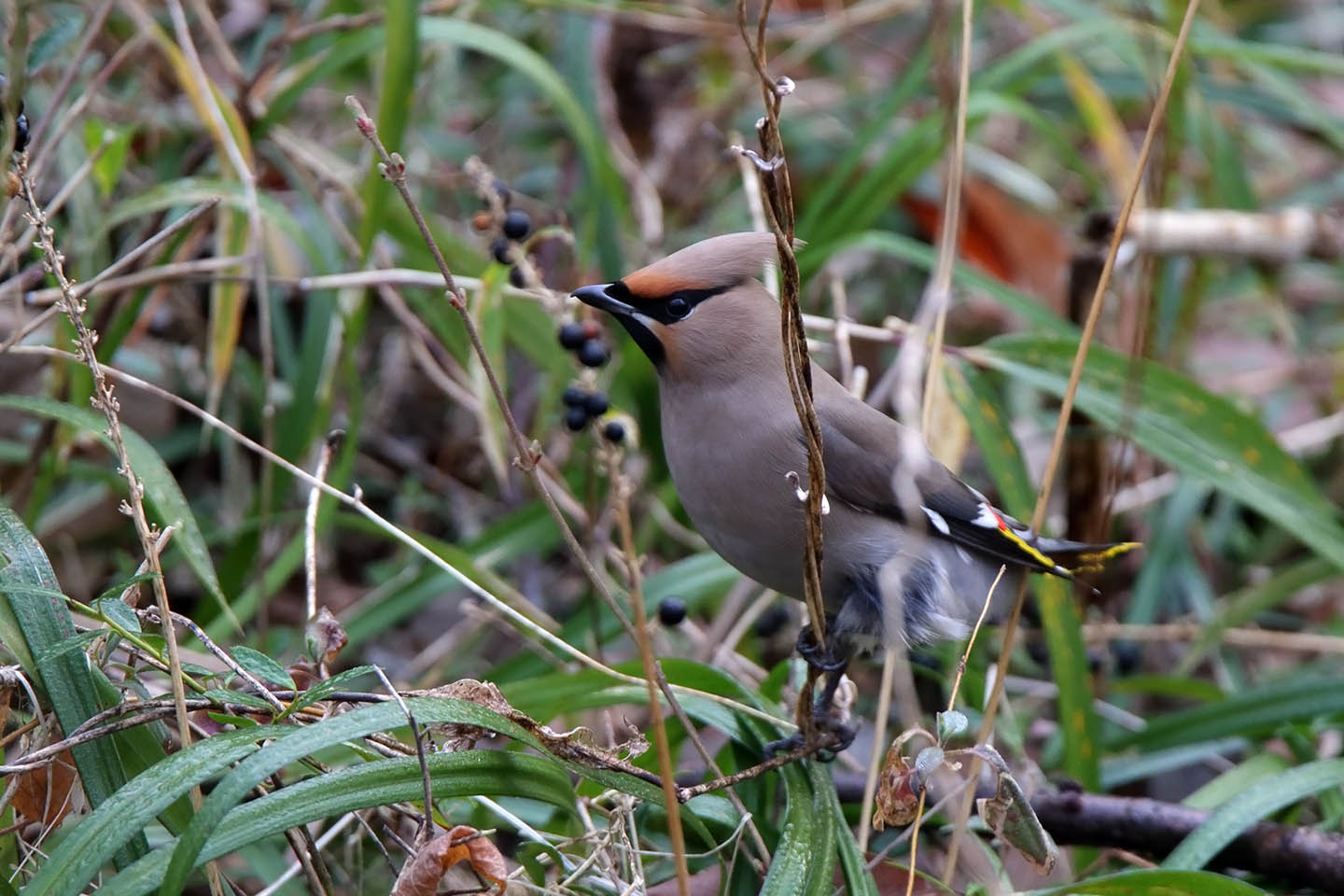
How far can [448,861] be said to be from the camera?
1.94m

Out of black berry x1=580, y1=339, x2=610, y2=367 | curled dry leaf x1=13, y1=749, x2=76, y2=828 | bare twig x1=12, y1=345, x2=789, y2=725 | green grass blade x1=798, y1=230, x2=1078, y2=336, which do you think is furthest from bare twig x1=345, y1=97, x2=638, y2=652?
green grass blade x1=798, y1=230, x2=1078, y2=336

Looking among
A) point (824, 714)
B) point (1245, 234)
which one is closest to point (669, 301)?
point (824, 714)

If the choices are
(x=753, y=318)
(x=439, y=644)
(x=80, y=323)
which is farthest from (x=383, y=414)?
(x=80, y=323)

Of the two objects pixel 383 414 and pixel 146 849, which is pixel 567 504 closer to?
pixel 383 414

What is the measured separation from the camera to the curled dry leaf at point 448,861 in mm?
1910

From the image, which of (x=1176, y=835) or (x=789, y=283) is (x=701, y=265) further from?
(x=1176, y=835)

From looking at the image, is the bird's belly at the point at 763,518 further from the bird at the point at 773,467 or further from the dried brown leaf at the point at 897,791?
the dried brown leaf at the point at 897,791

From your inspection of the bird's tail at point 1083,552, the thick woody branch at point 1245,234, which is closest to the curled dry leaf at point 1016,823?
the bird's tail at point 1083,552

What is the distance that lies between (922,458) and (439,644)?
2.03 meters

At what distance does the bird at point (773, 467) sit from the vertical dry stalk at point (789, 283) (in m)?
0.32

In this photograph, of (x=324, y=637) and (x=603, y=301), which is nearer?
(x=324, y=637)

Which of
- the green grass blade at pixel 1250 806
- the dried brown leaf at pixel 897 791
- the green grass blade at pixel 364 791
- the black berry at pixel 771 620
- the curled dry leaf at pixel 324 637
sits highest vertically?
the curled dry leaf at pixel 324 637

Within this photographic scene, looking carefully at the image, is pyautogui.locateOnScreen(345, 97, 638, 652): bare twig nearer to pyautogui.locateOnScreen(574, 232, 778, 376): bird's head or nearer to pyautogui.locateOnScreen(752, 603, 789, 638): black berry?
pyautogui.locateOnScreen(574, 232, 778, 376): bird's head

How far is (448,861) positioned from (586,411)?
3.91 feet
